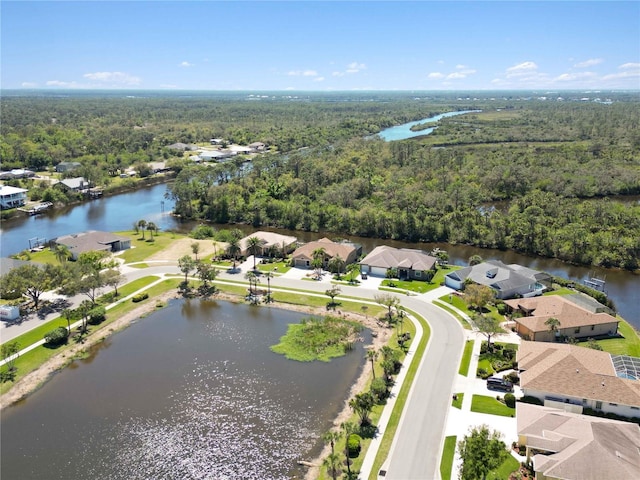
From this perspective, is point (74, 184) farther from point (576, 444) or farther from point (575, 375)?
point (576, 444)

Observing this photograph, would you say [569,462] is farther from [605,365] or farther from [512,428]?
[605,365]

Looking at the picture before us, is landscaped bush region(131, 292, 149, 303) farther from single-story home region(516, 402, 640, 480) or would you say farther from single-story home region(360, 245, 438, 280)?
single-story home region(516, 402, 640, 480)

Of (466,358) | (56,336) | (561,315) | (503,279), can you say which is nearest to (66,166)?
(56,336)

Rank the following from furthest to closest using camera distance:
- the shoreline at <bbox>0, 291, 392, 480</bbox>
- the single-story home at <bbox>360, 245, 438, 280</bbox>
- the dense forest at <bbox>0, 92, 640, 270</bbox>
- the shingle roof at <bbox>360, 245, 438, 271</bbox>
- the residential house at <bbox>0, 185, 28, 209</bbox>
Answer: the residential house at <bbox>0, 185, 28, 209</bbox>, the dense forest at <bbox>0, 92, 640, 270</bbox>, the shingle roof at <bbox>360, 245, 438, 271</bbox>, the single-story home at <bbox>360, 245, 438, 280</bbox>, the shoreline at <bbox>0, 291, 392, 480</bbox>

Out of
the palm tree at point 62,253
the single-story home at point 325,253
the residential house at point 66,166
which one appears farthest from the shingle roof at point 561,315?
the residential house at point 66,166

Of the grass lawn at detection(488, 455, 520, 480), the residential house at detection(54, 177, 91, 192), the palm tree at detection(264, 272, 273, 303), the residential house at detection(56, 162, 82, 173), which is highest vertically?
the residential house at detection(56, 162, 82, 173)

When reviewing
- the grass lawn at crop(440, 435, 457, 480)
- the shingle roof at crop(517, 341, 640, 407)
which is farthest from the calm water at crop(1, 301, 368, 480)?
the shingle roof at crop(517, 341, 640, 407)
